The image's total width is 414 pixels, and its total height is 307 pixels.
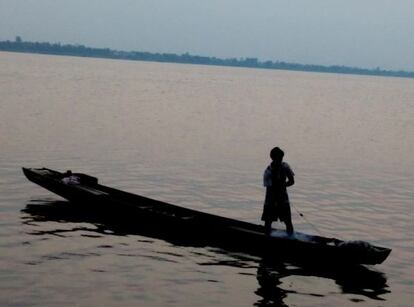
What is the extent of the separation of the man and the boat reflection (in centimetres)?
109

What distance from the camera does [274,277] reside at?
14.7m

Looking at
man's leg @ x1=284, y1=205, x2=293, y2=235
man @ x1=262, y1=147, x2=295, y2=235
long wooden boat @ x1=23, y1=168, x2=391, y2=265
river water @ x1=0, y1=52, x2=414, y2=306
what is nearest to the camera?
river water @ x1=0, y1=52, x2=414, y2=306

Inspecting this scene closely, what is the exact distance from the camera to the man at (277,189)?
15.4 m

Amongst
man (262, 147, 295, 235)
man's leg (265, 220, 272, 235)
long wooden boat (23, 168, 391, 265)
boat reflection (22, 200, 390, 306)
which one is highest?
man (262, 147, 295, 235)

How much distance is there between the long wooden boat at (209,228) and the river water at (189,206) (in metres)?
0.40

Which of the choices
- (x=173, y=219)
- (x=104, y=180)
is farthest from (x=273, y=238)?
(x=104, y=180)

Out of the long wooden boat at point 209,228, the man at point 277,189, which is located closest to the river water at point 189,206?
the long wooden boat at point 209,228

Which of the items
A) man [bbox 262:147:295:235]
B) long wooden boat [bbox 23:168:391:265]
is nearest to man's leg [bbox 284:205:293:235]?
man [bbox 262:147:295:235]

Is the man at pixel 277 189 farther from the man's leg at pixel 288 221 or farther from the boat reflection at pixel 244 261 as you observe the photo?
the boat reflection at pixel 244 261

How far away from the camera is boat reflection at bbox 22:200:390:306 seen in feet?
46.2

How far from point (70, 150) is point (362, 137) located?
25416 millimetres

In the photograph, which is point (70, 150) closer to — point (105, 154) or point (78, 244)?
point (105, 154)

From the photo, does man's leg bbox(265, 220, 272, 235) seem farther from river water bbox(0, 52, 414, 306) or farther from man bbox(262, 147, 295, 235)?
river water bbox(0, 52, 414, 306)

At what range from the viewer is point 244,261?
51.5 ft
